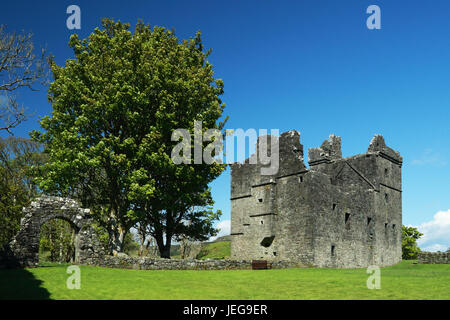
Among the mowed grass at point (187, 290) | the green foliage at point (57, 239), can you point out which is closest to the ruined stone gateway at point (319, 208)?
the mowed grass at point (187, 290)

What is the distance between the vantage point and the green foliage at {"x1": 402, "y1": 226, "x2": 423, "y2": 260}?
5700 cm

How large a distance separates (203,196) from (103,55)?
Answer: 538 inches

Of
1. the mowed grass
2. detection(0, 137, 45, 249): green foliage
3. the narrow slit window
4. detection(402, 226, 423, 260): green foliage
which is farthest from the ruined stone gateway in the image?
detection(0, 137, 45, 249): green foliage

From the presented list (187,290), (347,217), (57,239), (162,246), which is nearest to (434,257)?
(347,217)

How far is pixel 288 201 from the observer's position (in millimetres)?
36031

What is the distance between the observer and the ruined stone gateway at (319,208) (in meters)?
34.7

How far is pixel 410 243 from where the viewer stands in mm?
59125

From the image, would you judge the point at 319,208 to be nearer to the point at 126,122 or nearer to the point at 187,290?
the point at 126,122

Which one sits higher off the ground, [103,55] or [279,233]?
[103,55]

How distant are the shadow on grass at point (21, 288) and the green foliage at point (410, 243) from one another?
52.5 metres

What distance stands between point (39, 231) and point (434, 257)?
108 feet

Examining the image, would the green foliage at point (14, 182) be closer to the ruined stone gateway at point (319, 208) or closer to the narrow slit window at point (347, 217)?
the ruined stone gateway at point (319, 208)
